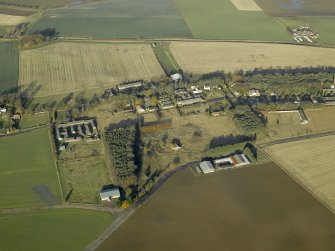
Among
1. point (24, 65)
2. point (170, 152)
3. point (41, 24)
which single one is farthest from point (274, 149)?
point (41, 24)

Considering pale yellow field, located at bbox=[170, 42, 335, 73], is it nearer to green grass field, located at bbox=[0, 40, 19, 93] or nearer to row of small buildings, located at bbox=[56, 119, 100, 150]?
row of small buildings, located at bbox=[56, 119, 100, 150]

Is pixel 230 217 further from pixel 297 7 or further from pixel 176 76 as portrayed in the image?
pixel 297 7

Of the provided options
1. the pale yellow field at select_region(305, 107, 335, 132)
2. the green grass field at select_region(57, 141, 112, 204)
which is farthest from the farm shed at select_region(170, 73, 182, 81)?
the pale yellow field at select_region(305, 107, 335, 132)

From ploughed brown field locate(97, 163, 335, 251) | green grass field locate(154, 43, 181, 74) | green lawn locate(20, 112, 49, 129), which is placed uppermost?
green grass field locate(154, 43, 181, 74)

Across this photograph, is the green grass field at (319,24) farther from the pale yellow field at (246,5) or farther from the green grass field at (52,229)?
the green grass field at (52,229)

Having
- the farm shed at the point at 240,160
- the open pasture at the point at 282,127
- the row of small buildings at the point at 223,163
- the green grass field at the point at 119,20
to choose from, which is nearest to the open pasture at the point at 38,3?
the green grass field at the point at 119,20
